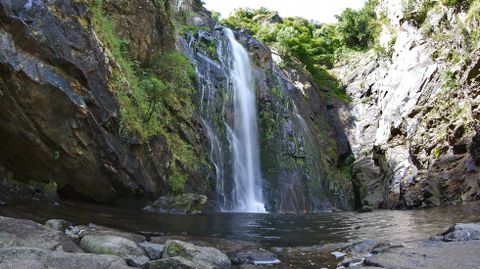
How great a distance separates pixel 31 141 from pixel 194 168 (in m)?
6.42

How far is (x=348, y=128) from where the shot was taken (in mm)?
29750

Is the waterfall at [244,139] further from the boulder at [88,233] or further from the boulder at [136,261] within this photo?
the boulder at [136,261]

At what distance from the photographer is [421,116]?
22062 mm

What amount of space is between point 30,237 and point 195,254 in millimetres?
2138

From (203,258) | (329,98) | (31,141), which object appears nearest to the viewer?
(203,258)

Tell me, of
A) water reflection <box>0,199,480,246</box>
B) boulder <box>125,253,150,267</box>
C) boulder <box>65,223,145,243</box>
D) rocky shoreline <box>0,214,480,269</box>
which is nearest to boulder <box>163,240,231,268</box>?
rocky shoreline <box>0,214,480,269</box>

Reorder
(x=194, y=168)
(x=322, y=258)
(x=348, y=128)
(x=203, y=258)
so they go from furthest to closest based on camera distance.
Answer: (x=348, y=128), (x=194, y=168), (x=322, y=258), (x=203, y=258)

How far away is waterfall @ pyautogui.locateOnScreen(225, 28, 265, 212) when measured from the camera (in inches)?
734

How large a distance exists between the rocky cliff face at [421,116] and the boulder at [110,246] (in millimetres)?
15159

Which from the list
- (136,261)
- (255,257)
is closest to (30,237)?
(136,261)

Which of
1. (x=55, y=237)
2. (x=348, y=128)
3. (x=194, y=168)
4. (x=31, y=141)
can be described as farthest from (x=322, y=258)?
(x=348, y=128)

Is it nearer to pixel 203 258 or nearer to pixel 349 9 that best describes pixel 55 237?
pixel 203 258

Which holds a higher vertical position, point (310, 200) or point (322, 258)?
point (310, 200)

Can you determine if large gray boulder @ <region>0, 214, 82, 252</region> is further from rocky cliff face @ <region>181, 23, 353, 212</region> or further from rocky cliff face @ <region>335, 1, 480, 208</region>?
rocky cliff face @ <region>335, 1, 480, 208</region>
